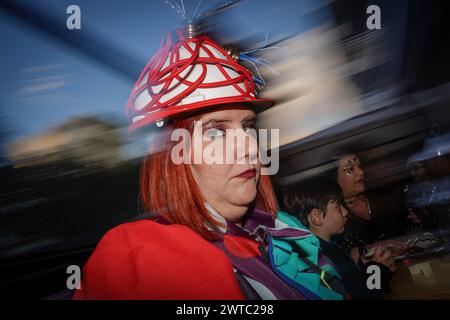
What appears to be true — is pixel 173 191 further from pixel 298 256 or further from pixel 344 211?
pixel 344 211

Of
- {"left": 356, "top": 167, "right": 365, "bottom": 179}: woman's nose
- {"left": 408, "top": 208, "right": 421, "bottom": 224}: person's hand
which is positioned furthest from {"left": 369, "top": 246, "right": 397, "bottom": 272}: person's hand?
{"left": 356, "top": 167, "right": 365, "bottom": 179}: woman's nose

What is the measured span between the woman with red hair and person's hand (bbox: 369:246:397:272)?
0.60 ft

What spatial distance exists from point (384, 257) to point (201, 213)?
0.71 metres

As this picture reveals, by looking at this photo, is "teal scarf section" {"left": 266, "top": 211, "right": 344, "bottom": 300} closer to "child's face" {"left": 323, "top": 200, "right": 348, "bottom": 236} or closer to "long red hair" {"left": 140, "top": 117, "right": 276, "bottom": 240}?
"child's face" {"left": 323, "top": 200, "right": 348, "bottom": 236}

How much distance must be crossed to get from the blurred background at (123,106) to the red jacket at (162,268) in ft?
0.60

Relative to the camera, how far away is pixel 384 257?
1385mm

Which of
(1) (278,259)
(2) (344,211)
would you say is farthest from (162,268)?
(2) (344,211)

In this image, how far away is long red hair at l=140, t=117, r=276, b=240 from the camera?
4.05ft

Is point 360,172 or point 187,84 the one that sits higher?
point 187,84

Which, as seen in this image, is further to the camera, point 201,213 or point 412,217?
point 412,217

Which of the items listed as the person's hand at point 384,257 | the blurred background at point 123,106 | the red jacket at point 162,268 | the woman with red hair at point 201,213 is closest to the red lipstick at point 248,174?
the woman with red hair at point 201,213
